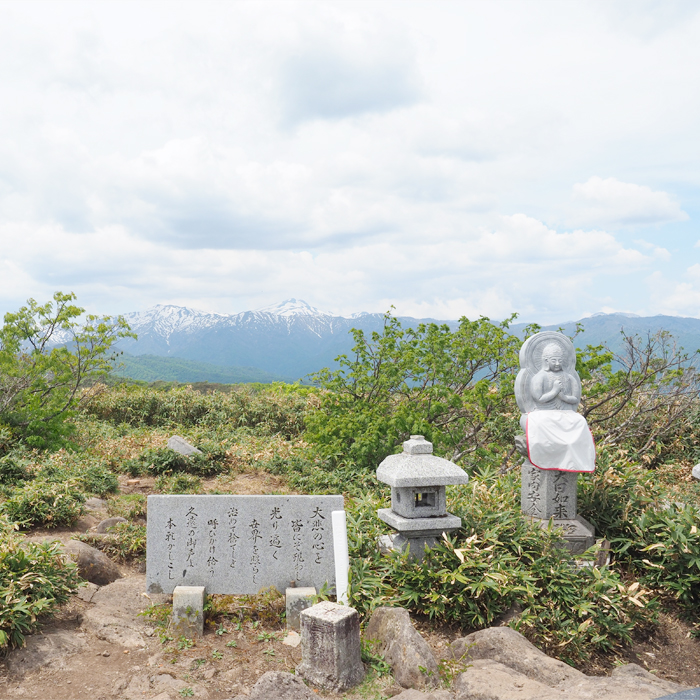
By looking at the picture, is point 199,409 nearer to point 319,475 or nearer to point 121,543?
point 319,475

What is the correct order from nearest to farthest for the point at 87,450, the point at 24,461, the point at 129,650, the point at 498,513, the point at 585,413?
the point at 129,650
the point at 498,513
the point at 24,461
the point at 585,413
the point at 87,450

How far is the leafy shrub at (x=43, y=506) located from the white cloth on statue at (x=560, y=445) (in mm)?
5468

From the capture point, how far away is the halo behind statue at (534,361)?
19.9 ft

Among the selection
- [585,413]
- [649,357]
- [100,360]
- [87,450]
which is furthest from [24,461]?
[649,357]

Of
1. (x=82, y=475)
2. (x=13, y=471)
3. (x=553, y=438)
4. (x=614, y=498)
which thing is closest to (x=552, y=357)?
(x=553, y=438)

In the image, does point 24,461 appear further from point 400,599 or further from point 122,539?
point 400,599

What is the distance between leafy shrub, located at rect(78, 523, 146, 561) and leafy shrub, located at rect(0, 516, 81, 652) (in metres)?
1.20

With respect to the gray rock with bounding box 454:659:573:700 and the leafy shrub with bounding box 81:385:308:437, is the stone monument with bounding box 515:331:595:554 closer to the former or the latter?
the gray rock with bounding box 454:659:573:700

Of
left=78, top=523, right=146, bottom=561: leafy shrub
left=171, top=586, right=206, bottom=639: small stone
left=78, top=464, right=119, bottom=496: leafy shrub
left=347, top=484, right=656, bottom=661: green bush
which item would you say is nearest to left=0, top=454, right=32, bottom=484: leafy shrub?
left=78, top=464, right=119, bottom=496: leafy shrub

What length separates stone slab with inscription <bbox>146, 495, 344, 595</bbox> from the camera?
15.9ft

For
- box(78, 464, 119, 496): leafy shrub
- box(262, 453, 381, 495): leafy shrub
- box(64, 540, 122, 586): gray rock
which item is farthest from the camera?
box(262, 453, 381, 495): leafy shrub

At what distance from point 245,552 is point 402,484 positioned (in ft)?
5.06

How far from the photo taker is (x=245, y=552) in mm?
4891

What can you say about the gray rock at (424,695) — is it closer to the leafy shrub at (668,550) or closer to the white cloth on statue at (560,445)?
the white cloth on statue at (560,445)
